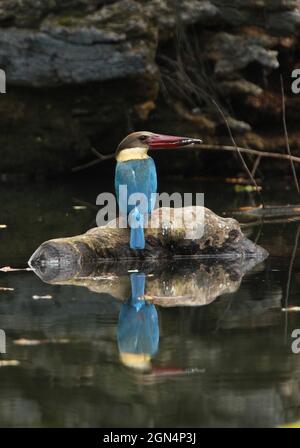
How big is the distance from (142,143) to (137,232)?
844 millimetres

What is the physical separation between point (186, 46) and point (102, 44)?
166 centimetres

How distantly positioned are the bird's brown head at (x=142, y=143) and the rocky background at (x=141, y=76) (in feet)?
15.9

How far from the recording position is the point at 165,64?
587 inches

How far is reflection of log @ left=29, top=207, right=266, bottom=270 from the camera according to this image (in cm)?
835

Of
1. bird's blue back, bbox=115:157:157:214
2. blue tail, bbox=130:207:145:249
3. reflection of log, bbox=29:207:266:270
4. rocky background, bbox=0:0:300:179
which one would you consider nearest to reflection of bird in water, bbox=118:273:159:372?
→ blue tail, bbox=130:207:145:249

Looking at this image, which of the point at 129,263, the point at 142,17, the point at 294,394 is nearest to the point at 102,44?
the point at 142,17

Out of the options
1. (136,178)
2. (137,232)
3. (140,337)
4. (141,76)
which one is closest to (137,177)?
(136,178)

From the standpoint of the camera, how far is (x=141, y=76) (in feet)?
45.1

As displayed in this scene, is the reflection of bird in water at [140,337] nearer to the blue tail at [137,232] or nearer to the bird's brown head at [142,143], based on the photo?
the blue tail at [137,232]

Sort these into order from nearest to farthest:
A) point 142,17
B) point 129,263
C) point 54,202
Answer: point 129,263 < point 54,202 < point 142,17

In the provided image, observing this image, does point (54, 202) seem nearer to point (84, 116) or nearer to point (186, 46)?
point (84, 116)

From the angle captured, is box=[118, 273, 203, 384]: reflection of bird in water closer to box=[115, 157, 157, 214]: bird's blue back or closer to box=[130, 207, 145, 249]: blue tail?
box=[130, 207, 145, 249]: blue tail

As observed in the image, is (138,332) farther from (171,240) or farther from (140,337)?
(171,240)
